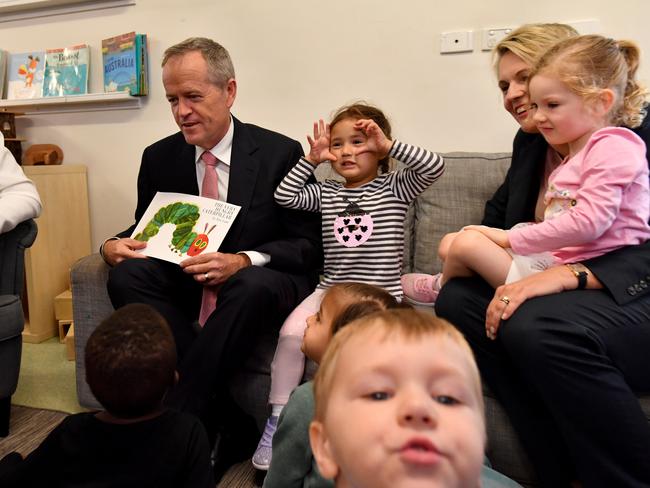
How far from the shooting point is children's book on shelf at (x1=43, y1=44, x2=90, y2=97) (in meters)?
2.68

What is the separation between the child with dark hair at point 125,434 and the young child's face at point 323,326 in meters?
0.35

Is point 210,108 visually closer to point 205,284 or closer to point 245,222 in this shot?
point 245,222

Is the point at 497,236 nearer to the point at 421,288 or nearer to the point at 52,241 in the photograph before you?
the point at 421,288

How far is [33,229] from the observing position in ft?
5.69

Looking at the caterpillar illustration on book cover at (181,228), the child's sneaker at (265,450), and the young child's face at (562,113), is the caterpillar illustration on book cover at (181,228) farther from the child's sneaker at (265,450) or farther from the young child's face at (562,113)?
the young child's face at (562,113)

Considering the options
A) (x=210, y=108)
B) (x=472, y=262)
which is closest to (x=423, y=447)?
(x=472, y=262)

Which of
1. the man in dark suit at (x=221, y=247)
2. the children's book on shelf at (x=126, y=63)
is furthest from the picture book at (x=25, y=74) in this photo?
the man in dark suit at (x=221, y=247)

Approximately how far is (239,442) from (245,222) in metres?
0.68

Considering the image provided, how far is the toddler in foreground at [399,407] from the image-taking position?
535 millimetres

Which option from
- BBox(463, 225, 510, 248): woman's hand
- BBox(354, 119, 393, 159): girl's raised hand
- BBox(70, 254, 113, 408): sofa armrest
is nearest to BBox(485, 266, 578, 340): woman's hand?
BBox(463, 225, 510, 248): woman's hand

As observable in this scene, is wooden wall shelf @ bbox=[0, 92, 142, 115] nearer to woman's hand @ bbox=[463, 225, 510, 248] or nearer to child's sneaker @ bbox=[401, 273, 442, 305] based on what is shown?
child's sneaker @ bbox=[401, 273, 442, 305]

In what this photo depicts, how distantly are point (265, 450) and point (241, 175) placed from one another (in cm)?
86

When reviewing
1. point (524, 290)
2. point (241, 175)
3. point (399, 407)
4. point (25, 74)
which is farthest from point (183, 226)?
point (25, 74)

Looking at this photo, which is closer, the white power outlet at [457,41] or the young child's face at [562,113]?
the young child's face at [562,113]
